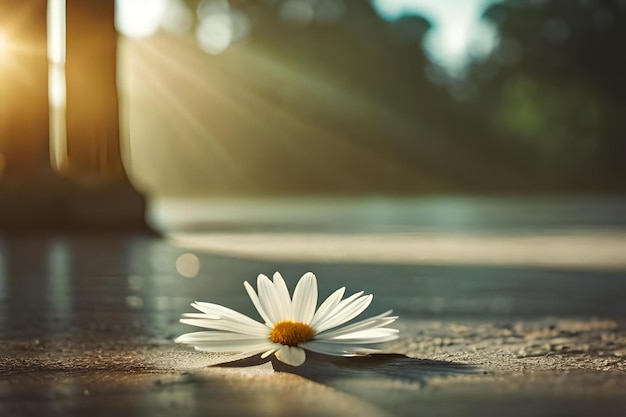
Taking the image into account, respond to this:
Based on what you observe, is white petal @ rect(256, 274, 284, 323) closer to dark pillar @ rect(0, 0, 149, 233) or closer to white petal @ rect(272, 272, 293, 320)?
white petal @ rect(272, 272, 293, 320)

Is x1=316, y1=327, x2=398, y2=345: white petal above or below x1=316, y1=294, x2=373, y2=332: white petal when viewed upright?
below

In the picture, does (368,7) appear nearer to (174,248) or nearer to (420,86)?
(420,86)

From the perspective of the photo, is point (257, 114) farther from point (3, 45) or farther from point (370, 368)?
point (370, 368)

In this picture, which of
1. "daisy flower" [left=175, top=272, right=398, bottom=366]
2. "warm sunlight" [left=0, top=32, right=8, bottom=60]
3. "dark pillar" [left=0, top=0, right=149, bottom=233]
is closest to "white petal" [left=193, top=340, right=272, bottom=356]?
"daisy flower" [left=175, top=272, right=398, bottom=366]

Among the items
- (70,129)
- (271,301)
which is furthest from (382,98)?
(271,301)

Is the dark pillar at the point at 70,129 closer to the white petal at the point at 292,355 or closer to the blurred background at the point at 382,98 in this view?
the white petal at the point at 292,355

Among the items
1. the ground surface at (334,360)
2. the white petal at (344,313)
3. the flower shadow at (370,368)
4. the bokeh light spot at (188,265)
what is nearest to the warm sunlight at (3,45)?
the bokeh light spot at (188,265)

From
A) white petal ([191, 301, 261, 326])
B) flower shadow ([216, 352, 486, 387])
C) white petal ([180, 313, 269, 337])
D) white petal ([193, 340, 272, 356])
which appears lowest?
flower shadow ([216, 352, 486, 387])
